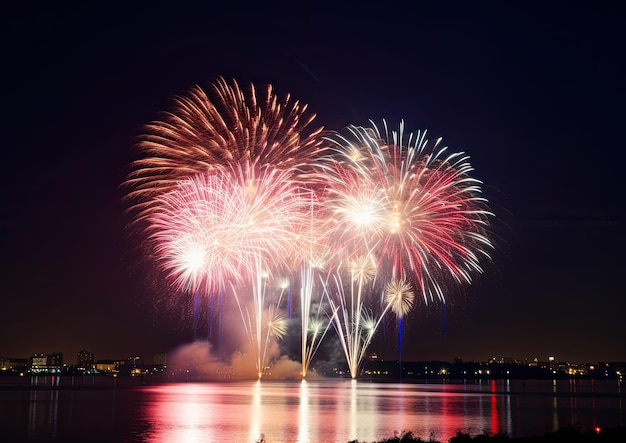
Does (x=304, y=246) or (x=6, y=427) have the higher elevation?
(x=304, y=246)

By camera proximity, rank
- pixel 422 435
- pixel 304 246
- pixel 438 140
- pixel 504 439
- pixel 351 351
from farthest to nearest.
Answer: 1. pixel 351 351
2. pixel 304 246
3. pixel 438 140
4. pixel 422 435
5. pixel 504 439

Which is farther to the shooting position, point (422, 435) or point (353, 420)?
point (353, 420)

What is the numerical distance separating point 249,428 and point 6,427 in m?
13.2

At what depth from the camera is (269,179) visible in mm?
50250

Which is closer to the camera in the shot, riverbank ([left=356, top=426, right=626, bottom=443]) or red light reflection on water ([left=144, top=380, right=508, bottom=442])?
riverbank ([left=356, top=426, right=626, bottom=443])

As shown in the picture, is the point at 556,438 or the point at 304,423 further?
the point at 304,423

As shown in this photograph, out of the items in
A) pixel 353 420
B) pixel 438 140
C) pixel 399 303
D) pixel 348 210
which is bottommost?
pixel 353 420

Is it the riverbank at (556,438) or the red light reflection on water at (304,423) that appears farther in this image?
the red light reflection on water at (304,423)

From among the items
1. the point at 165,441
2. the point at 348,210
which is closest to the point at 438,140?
the point at 348,210

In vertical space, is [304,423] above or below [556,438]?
below

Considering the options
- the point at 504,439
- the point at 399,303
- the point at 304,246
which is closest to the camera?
the point at 504,439

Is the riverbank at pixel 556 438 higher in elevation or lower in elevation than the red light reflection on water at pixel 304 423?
higher

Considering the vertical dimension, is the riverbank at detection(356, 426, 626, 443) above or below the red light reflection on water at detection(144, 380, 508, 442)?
above

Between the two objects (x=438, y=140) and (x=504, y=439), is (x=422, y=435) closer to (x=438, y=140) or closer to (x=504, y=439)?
(x=504, y=439)
